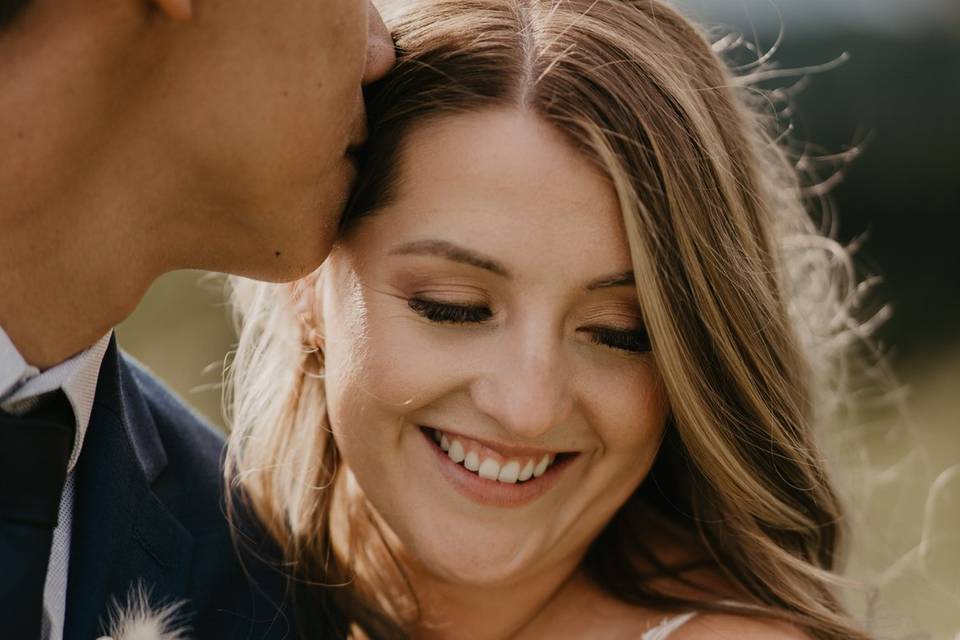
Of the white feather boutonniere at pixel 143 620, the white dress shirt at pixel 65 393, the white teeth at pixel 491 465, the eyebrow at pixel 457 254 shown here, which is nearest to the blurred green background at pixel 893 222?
the white teeth at pixel 491 465

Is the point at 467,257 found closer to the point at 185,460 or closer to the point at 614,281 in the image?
the point at 614,281

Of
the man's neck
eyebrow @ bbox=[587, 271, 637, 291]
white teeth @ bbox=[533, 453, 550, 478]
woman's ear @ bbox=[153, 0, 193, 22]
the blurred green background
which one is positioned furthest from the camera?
the blurred green background

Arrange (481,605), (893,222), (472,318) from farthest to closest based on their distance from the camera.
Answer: (893,222) → (481,605) → (472,318)

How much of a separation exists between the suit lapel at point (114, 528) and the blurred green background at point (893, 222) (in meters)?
3.89

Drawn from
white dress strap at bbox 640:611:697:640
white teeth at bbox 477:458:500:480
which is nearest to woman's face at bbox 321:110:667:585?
white teeth at bbox 477:458:500:480

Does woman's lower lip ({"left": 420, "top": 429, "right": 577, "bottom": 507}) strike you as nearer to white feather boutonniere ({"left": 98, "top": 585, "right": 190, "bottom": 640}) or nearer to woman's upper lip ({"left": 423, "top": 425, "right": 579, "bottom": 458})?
woman's upper lip ({"left": 423, "top": 425, "right": 579, "bottom": 458})

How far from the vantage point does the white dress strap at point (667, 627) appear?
305 cm

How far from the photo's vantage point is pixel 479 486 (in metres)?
2.92

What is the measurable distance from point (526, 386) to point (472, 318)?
200 mm

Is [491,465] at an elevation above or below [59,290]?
below

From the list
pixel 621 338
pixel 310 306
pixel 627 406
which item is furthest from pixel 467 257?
pixel 310 306

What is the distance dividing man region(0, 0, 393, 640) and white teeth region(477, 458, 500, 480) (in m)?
0.59

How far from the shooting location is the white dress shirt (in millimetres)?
2549

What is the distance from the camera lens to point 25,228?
2592 mm
